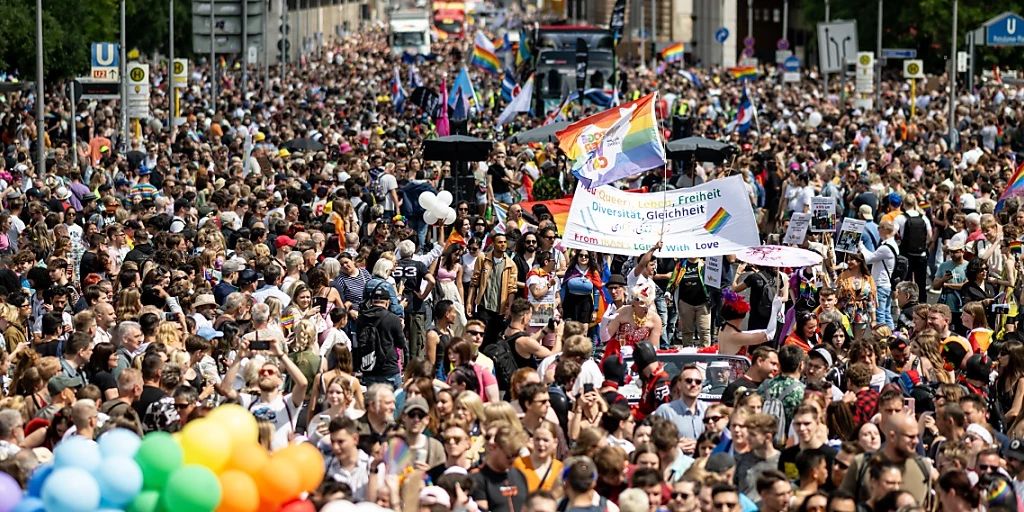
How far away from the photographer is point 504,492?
381 inches

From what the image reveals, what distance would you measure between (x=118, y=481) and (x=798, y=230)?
1192 centimetres

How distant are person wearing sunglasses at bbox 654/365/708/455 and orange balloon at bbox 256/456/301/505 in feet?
10.9

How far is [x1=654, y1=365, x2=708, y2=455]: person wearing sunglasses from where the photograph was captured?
11.2 metres

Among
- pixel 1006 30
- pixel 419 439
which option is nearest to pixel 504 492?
pixel 419 439

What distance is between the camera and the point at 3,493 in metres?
8.16

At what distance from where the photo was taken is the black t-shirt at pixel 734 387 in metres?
11.7

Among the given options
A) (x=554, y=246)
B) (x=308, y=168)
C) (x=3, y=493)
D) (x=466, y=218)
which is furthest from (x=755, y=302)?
(x=308, y=168)

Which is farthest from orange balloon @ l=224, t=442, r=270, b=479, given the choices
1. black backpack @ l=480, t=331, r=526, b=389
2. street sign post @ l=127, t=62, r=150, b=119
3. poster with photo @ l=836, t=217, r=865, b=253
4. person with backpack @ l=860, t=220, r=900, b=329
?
street sign post @ l=127, t=62, r=150, b=119

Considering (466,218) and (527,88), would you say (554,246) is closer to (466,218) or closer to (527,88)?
(466,218)

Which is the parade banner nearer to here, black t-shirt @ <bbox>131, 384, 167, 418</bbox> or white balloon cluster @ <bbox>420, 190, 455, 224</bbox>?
white balloon cluster @ <bbox>420, 190, 455, 224</bbox>

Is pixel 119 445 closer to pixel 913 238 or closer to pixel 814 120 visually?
pixel 913 238

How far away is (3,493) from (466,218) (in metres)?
10.9

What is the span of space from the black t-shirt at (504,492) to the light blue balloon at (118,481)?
6.71ft

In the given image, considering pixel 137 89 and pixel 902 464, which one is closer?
pixel 902 464
